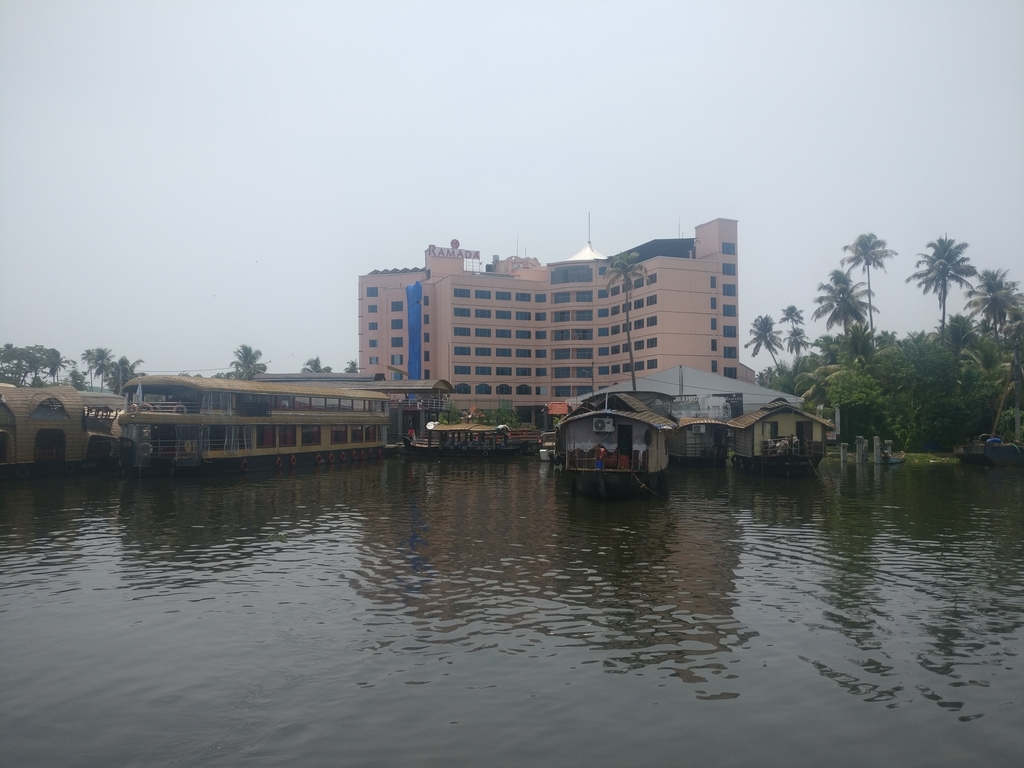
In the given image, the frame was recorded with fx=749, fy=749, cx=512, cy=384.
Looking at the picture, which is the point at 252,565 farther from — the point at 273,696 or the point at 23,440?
the point at 23,440

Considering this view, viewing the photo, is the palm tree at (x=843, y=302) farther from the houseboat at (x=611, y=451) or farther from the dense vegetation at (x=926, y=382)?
the houseboat at (x=611, y=451)

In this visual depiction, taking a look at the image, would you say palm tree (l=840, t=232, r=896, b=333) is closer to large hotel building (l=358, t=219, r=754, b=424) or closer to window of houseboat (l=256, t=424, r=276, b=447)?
large hotel building (l=358, t=219, r=754, b=424)

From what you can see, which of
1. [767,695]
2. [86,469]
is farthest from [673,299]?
[767,695]

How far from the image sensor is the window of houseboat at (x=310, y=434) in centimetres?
5519

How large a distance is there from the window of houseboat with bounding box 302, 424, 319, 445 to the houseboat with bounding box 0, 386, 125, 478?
1241 centimetres

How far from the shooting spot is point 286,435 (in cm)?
5281

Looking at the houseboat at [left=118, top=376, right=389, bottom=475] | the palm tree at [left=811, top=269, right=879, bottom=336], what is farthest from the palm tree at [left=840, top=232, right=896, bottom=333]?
the houseboat at [left=118, top=376, right=389, bottom=475]

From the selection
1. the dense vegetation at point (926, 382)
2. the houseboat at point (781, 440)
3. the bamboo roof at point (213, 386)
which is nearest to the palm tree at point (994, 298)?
the dense vegetation at point (926, 382)

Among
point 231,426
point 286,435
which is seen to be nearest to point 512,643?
point 231,426

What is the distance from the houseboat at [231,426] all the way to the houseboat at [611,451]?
23047 mm

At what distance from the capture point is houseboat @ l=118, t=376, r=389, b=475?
41938 mm

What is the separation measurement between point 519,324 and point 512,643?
265 ft

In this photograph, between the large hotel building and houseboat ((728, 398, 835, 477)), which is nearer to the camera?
houseboat ((728, 398, 835, 477))

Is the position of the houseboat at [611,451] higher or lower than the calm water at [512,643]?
higher
